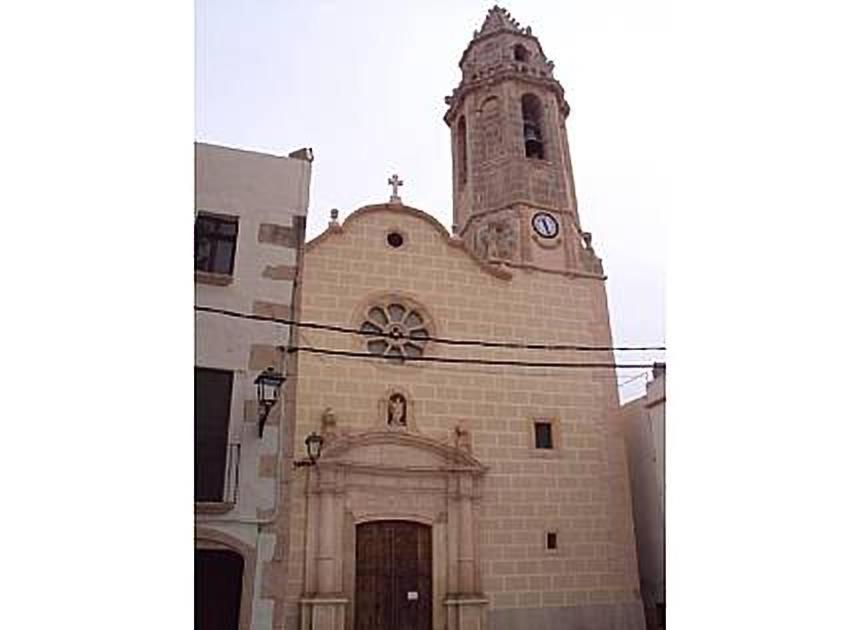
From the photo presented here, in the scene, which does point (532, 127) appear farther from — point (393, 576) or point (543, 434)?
point (393, 576)

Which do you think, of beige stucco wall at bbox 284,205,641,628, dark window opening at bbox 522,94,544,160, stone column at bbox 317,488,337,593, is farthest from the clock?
stone column at bbox 317,488,337,593

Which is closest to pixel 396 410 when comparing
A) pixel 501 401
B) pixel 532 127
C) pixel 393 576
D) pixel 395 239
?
pixel 501 401

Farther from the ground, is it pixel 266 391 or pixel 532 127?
pixel 532 127

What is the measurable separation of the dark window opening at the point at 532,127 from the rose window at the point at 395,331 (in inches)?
105

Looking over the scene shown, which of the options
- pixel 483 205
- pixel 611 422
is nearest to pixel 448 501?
pixel 611 422

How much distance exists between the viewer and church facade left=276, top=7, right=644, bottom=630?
6.12 m

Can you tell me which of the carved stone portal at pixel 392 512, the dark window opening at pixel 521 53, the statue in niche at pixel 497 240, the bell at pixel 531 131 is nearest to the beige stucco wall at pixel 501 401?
the carved stone portal at pixel 392 512

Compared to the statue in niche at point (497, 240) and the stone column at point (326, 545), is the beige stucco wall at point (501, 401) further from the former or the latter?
the statue in niche at point (497, 240)

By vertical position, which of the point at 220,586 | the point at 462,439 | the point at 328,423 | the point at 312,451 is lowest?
the point at 220,586

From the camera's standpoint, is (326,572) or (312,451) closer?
(326,572)

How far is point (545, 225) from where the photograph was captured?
806cm

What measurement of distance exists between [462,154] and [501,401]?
356cm

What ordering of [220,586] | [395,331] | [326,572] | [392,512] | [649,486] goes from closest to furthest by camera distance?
[220,586] < [326,572] < [392,512] < [395,331] < [649,486]
